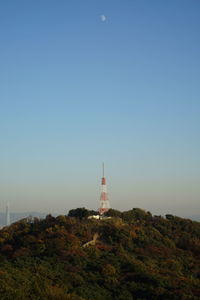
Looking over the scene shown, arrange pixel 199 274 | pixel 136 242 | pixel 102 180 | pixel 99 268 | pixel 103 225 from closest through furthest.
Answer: pixel 99 268
pixel 199 274
pixel 136 242
pixel 103 225
pixel 102 180

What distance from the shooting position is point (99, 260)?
129 ft

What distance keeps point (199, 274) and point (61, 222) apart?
20.8m

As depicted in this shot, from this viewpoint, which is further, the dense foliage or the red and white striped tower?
the red and white striped tower

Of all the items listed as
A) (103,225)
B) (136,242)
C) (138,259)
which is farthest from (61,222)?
(138,259)

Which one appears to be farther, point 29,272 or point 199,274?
point 199,274

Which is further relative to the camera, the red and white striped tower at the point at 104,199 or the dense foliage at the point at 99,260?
the red and white striped tower at the point at 104,199

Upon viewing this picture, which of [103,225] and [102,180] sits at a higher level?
[102,180]

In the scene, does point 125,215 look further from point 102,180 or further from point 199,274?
point 199,274

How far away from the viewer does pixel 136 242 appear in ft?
160

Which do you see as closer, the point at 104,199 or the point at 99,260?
the point at 99,260

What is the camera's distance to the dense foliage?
30.6 meters

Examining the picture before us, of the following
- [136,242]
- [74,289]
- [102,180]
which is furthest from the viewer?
[102,180]

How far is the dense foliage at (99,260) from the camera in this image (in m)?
30.6

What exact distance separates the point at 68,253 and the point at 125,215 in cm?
2735
